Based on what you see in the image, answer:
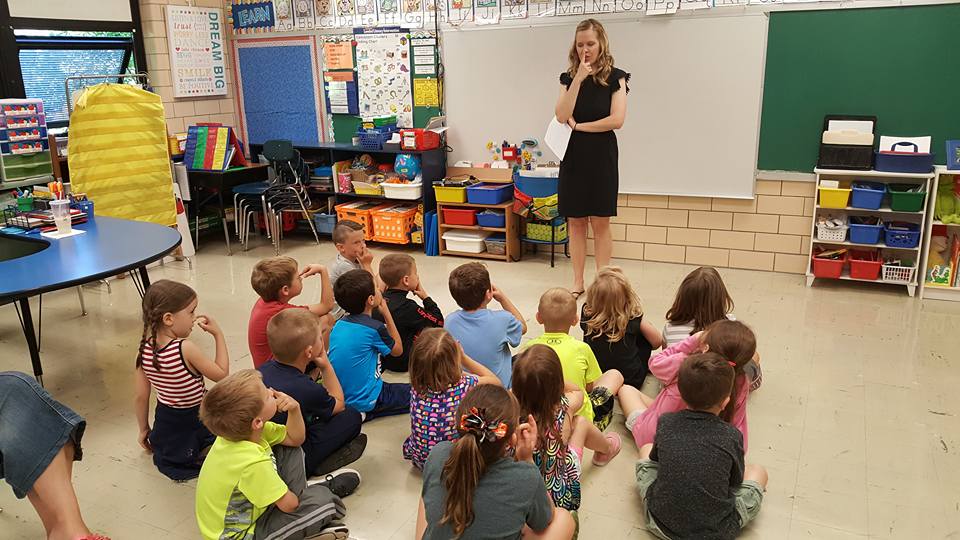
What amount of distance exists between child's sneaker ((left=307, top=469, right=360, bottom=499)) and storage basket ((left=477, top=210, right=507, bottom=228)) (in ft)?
11.1

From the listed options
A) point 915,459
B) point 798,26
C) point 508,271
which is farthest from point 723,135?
point 915,459

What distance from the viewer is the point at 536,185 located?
5719 mm

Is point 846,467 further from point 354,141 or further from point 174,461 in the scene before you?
point 354,141

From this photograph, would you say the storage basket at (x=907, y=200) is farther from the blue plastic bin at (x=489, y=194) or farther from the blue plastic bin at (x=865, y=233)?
the blue plastic bin at (x=489, y=194)

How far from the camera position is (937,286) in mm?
4668

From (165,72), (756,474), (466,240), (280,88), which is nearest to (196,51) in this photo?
(165,72)

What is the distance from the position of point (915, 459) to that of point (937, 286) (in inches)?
92.3

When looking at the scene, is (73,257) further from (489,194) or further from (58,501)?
(489,194)

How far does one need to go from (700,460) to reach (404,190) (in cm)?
440

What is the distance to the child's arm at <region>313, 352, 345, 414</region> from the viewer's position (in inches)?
104

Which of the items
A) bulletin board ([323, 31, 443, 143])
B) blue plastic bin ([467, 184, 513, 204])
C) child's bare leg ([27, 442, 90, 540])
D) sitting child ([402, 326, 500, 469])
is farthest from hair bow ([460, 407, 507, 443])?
bulletin board ([323, 31, 443, 143])

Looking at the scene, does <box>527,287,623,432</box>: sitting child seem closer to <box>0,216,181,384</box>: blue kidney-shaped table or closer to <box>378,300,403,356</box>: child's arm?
<box>378,300,403,356</box>: child's arm

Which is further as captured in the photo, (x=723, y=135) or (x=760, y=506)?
(x=723, y=135)

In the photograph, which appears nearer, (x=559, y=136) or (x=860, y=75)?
(x=559, y=136)
